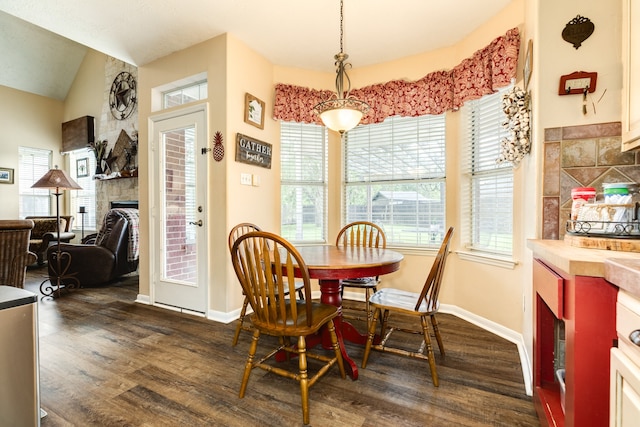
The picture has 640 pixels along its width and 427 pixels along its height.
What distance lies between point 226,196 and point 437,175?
209 cm

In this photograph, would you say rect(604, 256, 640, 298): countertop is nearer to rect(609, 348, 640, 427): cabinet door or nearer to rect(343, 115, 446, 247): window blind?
rect(609, 348, 640, 427): cabinet door

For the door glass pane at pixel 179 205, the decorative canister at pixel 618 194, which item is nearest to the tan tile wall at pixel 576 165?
the decorative canister at pixel 618 194

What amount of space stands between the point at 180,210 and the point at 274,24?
6.51ft

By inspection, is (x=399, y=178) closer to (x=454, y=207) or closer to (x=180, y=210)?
(x=454, y=207)

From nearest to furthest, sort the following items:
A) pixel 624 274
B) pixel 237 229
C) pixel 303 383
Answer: pixel 624 274, pixel 303 383, pixel 237 229

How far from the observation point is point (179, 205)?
3123 mm

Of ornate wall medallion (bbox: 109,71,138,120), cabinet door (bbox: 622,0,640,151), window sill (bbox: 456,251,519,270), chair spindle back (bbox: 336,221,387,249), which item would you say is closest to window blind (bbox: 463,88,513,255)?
window sill (bbox: 456,251,519,270)

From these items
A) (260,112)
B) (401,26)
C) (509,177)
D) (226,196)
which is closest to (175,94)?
(260,112)

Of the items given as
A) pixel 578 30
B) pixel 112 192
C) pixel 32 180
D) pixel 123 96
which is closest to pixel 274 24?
pixel 578 30

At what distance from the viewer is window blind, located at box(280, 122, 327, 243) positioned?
3.51 metres

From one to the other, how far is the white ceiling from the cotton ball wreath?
104cm

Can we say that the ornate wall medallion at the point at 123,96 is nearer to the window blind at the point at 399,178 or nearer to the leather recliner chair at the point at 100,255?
the leather recliner chair at the point at 100,255

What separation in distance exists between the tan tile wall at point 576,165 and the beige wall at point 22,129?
816 cm

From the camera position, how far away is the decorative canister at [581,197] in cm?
136
